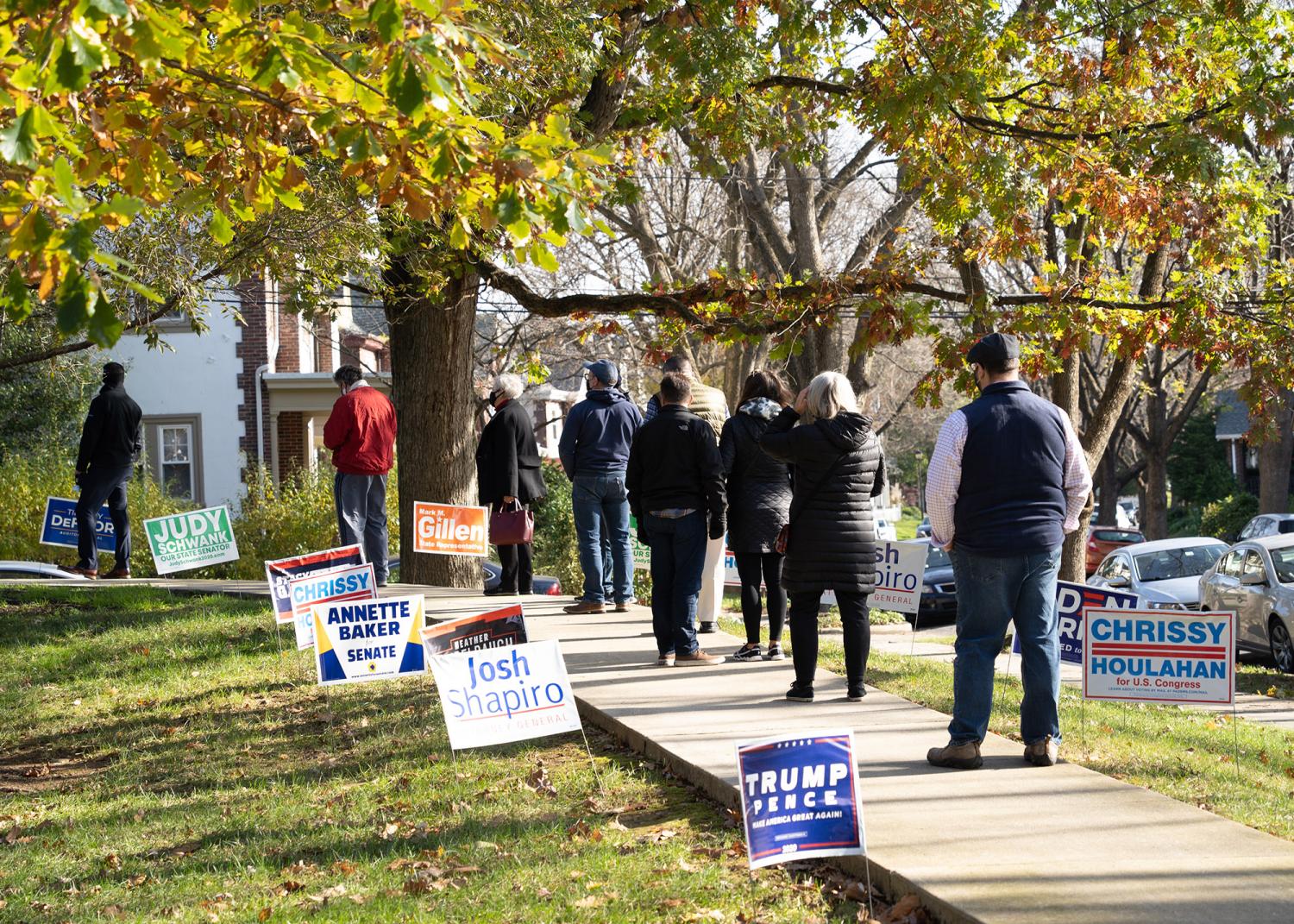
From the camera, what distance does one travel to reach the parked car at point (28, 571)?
672 inches

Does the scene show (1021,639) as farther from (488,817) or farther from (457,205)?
(457,205)

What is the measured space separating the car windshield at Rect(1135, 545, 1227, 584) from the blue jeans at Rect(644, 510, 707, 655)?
13.9m

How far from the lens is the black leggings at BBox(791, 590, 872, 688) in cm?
777

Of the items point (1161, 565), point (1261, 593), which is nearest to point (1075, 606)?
point (1261, 593)

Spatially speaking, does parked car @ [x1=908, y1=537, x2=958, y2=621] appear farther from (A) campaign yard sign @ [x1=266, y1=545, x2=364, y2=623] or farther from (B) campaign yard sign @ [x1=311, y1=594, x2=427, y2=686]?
(B) campaign yard sign @ [x1=311, y1=594, x2=427, y2=686]

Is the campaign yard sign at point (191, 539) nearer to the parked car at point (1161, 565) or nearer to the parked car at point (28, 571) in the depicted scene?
the parked car at point (28, 571)

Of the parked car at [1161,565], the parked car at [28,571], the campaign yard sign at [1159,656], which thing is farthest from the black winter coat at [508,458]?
the parked car at [1161,565]

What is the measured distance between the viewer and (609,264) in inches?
1202

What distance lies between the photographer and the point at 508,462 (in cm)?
1250

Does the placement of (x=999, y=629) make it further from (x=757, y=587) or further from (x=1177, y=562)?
(x=1177, y=562)

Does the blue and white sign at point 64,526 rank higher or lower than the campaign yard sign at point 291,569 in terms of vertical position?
higher

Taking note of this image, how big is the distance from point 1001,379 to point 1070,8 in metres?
7.71

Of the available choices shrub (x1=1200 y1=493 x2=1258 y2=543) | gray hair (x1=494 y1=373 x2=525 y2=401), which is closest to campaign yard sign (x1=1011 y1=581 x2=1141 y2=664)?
gray hair (x1=494 y1=373 x2=525 y2=401)

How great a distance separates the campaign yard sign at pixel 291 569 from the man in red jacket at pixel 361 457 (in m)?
3.05
